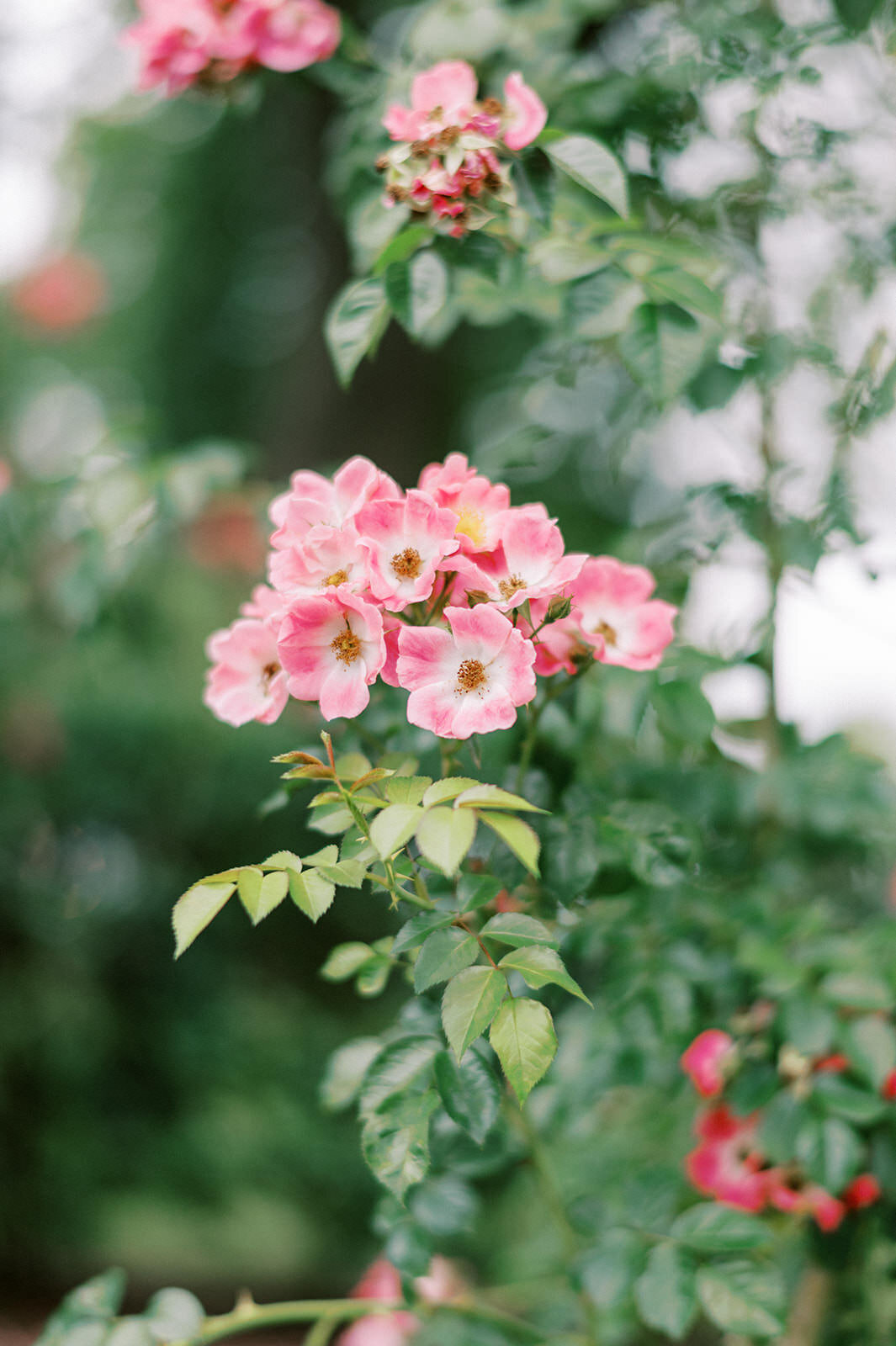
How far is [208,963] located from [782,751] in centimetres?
330

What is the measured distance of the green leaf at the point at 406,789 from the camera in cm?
61

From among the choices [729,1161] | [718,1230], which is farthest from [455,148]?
[729,1161]

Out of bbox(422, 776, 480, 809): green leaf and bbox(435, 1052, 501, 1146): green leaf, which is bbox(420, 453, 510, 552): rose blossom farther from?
bbox(435, 1052, 501, 1146): green leaf

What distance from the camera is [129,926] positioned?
3.83m

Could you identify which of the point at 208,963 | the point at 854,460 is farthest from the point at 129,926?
the point at 854,460

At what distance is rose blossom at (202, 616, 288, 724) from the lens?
31.1 inches

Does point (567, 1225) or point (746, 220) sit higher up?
point (746, 220)

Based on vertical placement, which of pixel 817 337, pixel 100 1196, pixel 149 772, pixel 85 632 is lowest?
pixel 100 1196

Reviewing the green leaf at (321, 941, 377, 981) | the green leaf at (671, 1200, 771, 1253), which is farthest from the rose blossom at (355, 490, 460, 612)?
the green leaf at (671, 1200, 771, 1253)

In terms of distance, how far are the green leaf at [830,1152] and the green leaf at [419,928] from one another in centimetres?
58

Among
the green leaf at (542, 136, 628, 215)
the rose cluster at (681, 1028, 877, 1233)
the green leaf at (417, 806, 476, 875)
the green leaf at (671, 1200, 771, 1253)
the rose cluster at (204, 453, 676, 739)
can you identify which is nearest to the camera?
the green leaf at (417, 806, 476, 875)

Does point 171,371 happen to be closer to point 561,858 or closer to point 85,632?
point 85,632

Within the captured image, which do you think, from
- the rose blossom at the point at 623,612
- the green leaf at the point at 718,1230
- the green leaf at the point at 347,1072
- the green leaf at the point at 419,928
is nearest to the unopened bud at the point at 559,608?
the rose blossom at the point at 623,612

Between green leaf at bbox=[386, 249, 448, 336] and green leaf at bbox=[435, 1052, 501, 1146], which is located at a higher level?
green leaf at bbox=[386, 249, 448, 336]
